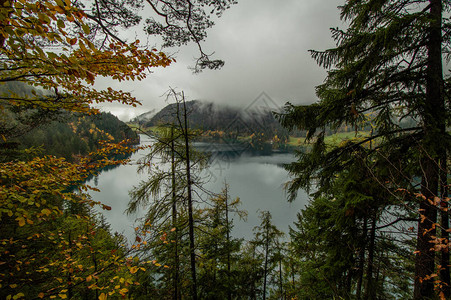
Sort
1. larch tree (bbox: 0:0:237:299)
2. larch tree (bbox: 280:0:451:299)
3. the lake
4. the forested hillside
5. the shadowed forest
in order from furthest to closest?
1. the lake
2. the forested hillside
3. larch tree (bbox: 280:0:451:299)
4. the shadowed forest
5. larch tree (bbox: 0:0:237:299)

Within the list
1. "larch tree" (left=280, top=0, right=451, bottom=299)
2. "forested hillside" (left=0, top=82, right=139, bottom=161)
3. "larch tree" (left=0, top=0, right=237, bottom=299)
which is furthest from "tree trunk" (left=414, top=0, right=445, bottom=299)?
"forested hillside" (left=0, top=82, right=139, bottom=161)

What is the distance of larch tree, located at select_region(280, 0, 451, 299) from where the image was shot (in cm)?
268

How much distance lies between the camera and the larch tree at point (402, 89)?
8.80 feet

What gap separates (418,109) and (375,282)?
4918mm

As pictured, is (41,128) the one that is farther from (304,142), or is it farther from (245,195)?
(245,195)

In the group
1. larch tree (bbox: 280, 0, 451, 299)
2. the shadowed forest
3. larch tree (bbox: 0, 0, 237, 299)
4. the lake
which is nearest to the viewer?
larch tree (bbox: 0, 0, 237, 299)

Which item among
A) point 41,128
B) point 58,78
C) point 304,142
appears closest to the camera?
point 58,78

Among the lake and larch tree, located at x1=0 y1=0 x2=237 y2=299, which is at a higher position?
larch tree, located at x1=0 y1=0 x2=237 y2=299

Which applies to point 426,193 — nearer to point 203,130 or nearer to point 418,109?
point 418,109

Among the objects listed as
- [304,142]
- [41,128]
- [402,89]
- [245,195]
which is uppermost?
[402,89]

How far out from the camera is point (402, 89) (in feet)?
10.1

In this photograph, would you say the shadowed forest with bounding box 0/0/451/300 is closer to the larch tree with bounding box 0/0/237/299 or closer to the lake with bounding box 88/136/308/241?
the larch tree with bounding box 0/0/237/299

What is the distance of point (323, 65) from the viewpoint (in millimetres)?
3371

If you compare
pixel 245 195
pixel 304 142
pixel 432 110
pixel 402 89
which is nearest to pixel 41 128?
pixel 304 142
